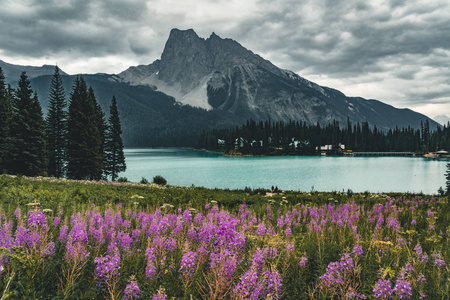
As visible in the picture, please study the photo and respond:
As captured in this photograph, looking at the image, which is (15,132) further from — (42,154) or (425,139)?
(425,139)

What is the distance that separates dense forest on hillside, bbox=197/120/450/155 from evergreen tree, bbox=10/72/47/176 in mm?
114142

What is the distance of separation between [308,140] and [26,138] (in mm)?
141736

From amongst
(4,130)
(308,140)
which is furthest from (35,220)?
(308,140)

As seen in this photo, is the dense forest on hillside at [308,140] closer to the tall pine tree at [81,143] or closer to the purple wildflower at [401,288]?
the tall pine tree at [81,143]

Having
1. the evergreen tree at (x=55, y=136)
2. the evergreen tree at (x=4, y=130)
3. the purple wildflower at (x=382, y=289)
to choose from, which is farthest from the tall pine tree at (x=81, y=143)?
the purple wildflower at (x=382, y=289)

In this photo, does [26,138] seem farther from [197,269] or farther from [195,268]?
[197,269]

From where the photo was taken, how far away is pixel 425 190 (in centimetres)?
4819

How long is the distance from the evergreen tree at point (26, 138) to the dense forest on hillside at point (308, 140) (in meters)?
114

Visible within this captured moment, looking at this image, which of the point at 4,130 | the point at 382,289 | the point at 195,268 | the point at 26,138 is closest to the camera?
the point at 382,289

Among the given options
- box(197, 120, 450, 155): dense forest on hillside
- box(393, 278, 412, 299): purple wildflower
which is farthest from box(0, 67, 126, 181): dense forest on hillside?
box(197, 120, 450, 155): dense forest on hillside

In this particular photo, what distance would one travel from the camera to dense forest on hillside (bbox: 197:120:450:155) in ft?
498

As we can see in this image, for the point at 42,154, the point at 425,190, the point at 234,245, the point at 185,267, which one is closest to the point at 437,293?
the point at 234,245

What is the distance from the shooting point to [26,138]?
134 feet

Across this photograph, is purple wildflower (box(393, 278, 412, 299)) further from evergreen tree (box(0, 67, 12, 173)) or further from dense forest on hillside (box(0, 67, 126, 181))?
evergreen tree (box(0, 67, 12, 173))
